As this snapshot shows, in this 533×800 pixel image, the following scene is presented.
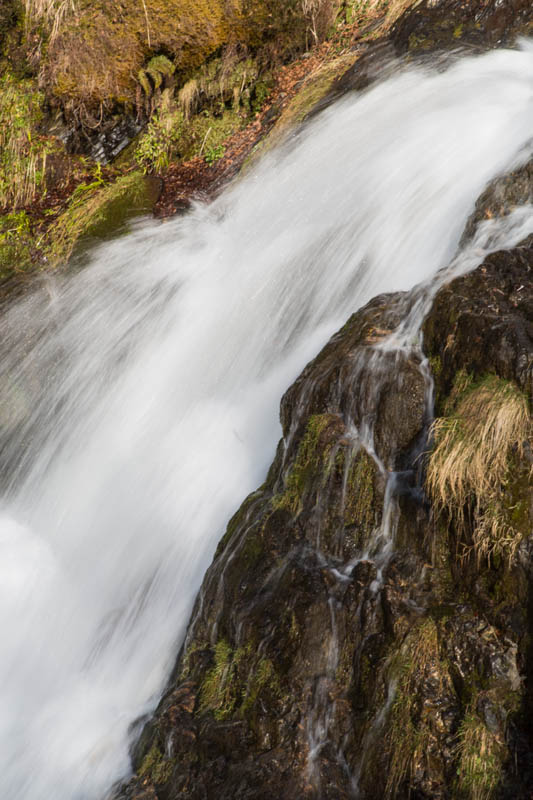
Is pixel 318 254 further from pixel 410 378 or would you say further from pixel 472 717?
pixel 472 717

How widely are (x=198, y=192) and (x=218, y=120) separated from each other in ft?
5.06

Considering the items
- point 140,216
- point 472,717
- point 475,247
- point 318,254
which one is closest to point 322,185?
point 318,254

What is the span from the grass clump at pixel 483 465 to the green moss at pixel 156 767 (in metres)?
2.02

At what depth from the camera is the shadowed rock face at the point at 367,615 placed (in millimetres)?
3115

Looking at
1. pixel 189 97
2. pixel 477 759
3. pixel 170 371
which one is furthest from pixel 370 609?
pixel 189 97

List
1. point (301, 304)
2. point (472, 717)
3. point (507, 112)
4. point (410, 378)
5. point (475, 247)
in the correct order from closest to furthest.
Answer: point (472, 717), point (410, 378), point (475, 247), point (301, 304), point (507, 112)

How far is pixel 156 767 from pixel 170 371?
3.44 meters

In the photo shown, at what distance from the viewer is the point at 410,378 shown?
3.88m

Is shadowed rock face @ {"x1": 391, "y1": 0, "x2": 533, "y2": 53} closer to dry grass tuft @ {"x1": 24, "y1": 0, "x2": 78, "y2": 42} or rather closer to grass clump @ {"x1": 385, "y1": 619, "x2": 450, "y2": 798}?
dry grass tuft @ {"x1": 24, "y1": 0, "x2": 78, "y2": 42}

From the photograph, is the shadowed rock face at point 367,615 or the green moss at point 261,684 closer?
the shadowed rock face at point 367,615

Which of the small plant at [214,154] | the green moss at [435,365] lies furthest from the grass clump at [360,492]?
the small plant at [214,154]

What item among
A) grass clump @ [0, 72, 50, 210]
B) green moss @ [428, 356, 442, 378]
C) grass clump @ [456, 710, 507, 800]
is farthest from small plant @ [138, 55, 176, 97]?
grass clump @ [456, 710, 507, 800]

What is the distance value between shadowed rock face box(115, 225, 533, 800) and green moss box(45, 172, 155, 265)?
16.2ft

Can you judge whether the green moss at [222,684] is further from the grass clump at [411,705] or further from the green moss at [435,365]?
the green moss at [435,365]
